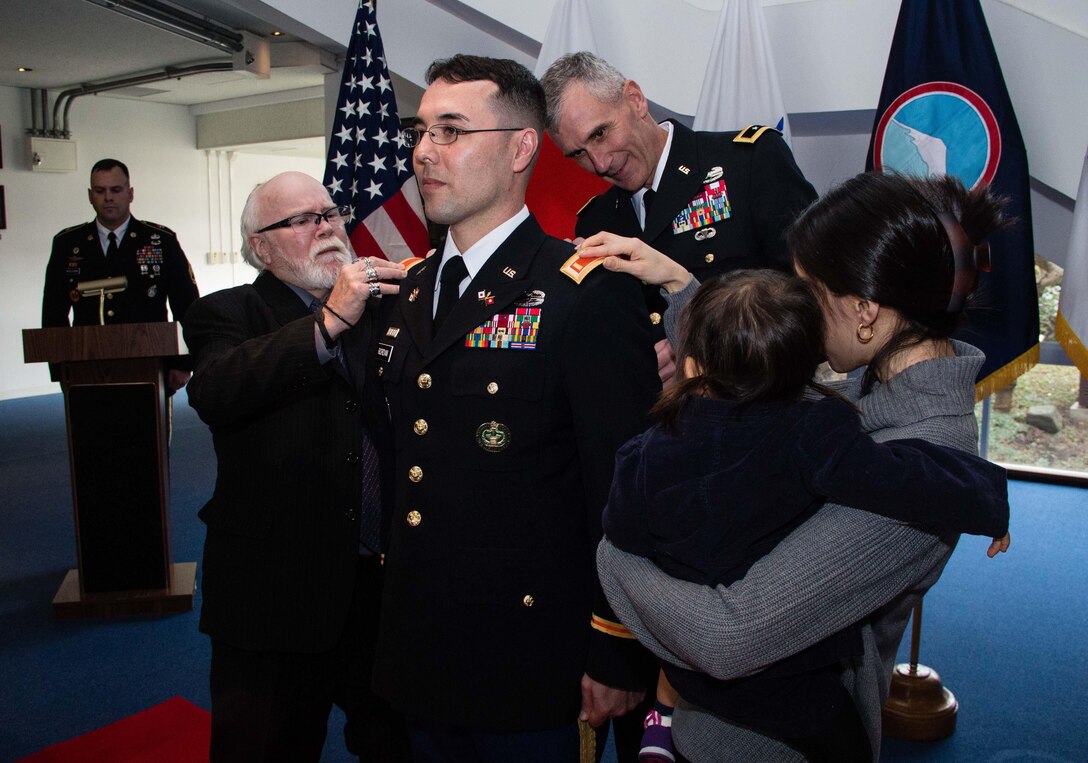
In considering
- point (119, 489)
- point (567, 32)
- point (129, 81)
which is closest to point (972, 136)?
point (567, 32)

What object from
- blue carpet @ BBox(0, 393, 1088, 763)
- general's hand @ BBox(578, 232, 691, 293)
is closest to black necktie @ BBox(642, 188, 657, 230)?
general's hand @ BBox(578, 232, 691, 293)

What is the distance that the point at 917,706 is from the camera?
2.99m

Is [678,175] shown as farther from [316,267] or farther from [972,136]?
[972,136]

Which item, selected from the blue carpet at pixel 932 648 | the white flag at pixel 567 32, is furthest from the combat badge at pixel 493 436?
the white flag at pixel 567 32

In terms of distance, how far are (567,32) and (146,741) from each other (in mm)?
3048

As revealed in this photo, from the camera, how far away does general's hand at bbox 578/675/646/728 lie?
1.45m

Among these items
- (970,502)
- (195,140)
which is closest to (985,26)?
(970,502)

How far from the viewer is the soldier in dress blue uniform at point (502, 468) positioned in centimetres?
142

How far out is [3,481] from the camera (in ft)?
20.3

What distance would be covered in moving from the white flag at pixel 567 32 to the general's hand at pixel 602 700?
290cm

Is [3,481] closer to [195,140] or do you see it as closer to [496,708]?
[496,708]

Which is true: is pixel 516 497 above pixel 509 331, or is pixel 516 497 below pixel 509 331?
below

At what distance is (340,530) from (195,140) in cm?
1197

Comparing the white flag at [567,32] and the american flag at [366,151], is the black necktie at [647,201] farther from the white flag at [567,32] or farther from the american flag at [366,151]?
the american flag at [366,151]
